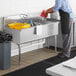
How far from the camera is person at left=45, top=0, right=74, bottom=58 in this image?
4309mm

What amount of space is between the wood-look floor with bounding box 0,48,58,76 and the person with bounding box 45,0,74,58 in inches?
12.9

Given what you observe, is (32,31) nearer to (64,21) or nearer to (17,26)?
(17,26)

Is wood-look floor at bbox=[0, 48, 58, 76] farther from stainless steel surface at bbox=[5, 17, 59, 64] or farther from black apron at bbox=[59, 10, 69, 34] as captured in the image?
black apron at bbox=[59, 10, 69, 34]

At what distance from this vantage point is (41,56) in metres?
4.71

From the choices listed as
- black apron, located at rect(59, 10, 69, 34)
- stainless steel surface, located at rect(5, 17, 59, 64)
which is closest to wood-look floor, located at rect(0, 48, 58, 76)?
stainless steel surface, located at rect(5, 17, 59, 64)

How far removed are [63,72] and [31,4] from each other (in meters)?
3.44

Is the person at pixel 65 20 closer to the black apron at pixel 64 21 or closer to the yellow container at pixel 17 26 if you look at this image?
the black apron at pixel 64 21

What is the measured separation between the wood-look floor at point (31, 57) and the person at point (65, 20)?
329mm

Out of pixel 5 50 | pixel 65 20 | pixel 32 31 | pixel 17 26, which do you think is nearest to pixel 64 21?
pixel 65 20

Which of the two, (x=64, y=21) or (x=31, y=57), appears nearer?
(x=64, y=21)

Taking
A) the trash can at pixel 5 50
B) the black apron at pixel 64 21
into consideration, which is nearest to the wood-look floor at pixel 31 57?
the trash can at pixel 5 50

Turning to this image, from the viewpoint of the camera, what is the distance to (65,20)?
14.6ft

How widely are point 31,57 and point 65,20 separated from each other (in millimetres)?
1105

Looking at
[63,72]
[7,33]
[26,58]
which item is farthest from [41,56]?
[63,72]
